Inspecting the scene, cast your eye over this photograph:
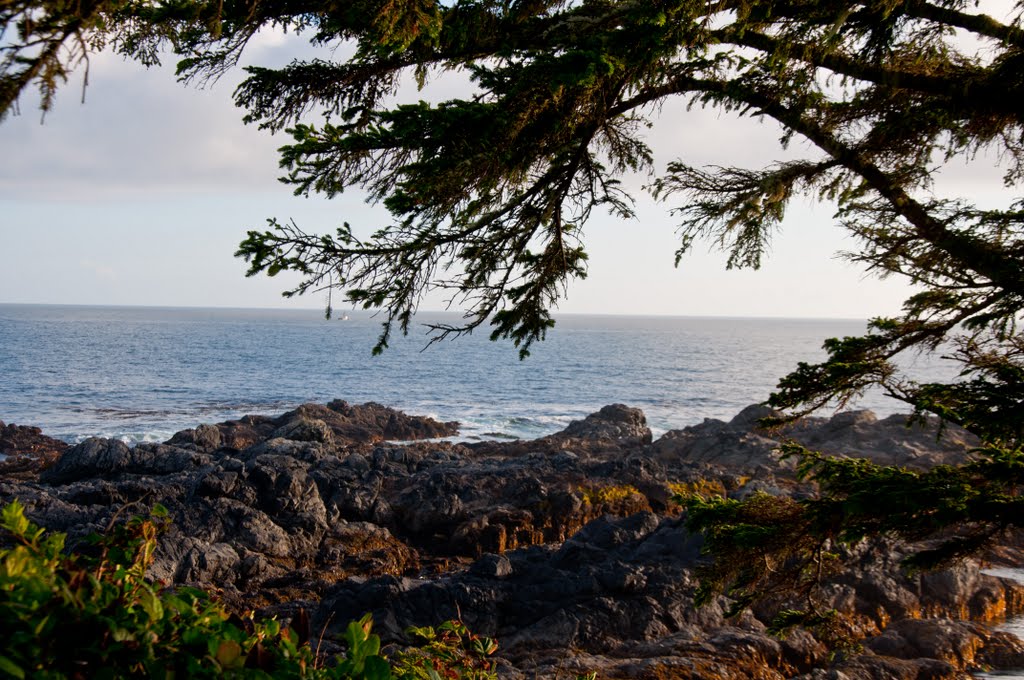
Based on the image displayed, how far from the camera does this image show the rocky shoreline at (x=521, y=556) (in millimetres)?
7586

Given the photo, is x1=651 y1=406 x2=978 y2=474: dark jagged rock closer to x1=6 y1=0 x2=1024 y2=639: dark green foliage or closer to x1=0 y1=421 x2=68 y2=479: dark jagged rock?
x1=6 y1=0 x2=1024 y2=639: dark green foliage

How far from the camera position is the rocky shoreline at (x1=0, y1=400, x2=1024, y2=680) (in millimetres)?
7586

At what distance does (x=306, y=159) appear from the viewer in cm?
520

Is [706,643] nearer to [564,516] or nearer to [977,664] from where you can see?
[977,664]

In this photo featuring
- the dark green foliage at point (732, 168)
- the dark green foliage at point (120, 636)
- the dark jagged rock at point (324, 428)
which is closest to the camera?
the dark green foliage at point (120, 636)

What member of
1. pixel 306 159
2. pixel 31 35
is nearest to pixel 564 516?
pixel 306 159

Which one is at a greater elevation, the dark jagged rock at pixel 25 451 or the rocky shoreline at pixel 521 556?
the rocky shoreline at pixel 521 556

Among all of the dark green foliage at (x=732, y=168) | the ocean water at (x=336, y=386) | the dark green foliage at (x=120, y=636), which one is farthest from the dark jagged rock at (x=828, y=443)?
the dark green foliage at (x=120, y=636)

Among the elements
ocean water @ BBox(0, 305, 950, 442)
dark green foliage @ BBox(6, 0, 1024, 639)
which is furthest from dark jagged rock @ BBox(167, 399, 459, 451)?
dark green foliage @ BBox(6, 0, 1024, 639)

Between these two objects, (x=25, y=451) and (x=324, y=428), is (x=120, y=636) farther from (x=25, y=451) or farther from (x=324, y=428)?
(x=25, y=451)

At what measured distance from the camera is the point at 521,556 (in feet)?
32.4

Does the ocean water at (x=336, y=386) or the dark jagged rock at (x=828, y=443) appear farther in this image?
the ocean water at (x=336, y=386)

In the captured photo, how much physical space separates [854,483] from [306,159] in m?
4.61

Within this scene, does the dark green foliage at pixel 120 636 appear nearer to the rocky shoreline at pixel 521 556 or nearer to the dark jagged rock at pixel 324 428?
the rocky shoreline at pixel 521 556
